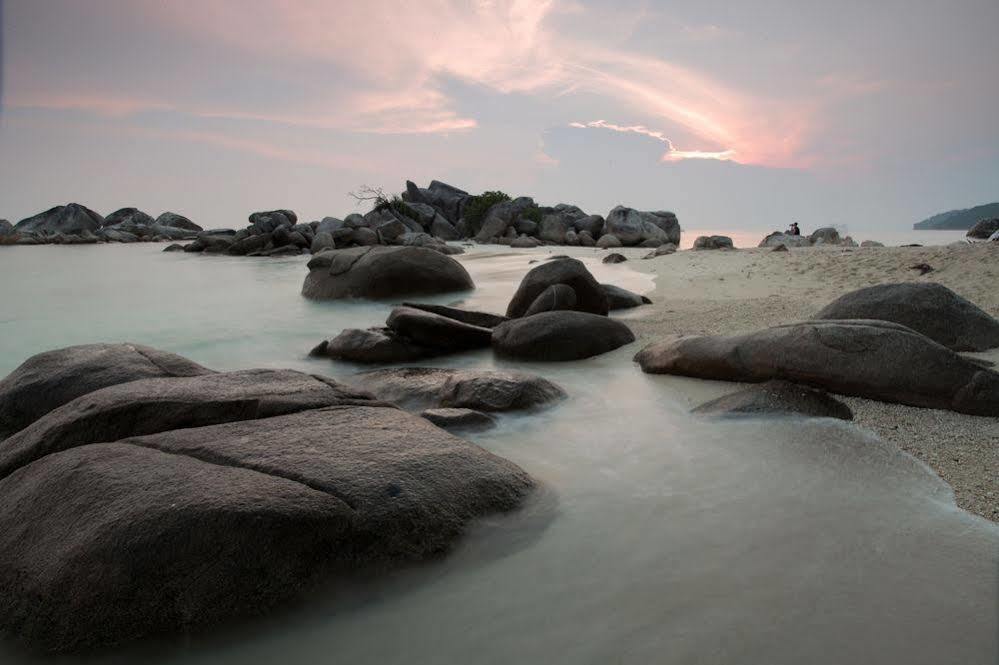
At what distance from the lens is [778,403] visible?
12.8 ft

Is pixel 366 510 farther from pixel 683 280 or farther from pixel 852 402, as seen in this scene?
pixel 683 280

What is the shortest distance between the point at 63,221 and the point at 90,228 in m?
1.91

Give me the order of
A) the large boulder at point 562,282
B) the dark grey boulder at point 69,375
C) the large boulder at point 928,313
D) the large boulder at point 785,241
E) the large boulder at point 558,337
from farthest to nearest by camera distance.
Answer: the large boulder at point 785,241
the large boulder at point 562,282
the large boulder at point 558,337
the large boulder at point 928,313
the dark grey boulder at point 69,375

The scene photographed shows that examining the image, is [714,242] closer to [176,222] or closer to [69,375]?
[69,375]

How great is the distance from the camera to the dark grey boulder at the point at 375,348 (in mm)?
5973

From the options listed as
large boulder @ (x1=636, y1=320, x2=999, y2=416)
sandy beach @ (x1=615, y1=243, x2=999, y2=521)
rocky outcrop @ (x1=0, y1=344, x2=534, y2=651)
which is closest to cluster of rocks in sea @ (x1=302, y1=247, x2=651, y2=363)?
sandy beach @ (x1=615, y1=243, x2=999, y2=521)

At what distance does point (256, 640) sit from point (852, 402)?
3.58 meters

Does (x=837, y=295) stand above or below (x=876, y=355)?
above

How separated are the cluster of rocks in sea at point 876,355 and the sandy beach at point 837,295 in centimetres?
12

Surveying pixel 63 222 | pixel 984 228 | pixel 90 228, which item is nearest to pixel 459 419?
pixel 984 228

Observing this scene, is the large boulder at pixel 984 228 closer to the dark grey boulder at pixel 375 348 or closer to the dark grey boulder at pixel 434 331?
the dark grey boulder at pixel 434 331

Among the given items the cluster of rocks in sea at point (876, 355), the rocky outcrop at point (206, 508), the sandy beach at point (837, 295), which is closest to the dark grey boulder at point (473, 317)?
the sandy beach at point (837, 295)

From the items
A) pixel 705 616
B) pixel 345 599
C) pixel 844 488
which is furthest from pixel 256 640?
Result: pixel 844 488

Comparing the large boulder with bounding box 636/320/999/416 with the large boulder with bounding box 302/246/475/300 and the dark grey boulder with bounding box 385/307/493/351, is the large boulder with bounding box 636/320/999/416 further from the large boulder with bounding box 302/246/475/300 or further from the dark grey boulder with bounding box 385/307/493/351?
the large boulder with bounding box 302/246/475/300
